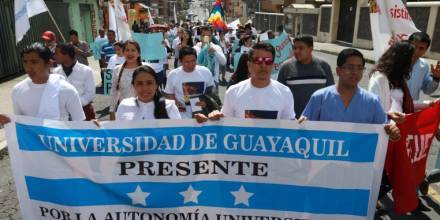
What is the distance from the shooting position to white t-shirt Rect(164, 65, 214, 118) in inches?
178

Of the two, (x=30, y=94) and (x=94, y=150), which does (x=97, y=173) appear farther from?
(x=30, y=94)

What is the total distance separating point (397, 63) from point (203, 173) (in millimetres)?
1881

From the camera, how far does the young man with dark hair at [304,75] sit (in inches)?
157

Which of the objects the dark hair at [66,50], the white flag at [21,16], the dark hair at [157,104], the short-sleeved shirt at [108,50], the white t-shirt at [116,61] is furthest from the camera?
the short-sleeved shirt at [108,50]

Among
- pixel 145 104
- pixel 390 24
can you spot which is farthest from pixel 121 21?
pixel 390 24

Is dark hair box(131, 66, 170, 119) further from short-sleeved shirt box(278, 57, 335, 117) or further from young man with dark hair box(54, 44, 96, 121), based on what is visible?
young man with dark hair box(54, 44, 96, 121)

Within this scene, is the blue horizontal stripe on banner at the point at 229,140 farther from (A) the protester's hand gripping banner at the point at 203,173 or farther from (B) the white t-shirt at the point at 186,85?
(B) the white t-shirt at the point at 186,85

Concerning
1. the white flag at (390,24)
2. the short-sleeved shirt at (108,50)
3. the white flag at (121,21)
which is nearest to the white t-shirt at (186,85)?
the white flag at (390,24)

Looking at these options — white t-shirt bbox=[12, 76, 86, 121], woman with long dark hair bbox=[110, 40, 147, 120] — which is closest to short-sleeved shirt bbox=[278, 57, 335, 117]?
woman with long dark hair bbox=[110, 40, 147, 120]

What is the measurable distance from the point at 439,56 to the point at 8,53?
18008 mm

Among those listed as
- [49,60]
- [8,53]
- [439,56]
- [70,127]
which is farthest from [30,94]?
[439,56]

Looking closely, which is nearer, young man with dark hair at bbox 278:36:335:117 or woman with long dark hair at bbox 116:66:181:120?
woman with long dark hair at bbox 116:66:181:120

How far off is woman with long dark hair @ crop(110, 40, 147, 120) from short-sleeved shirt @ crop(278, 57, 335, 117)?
1.75 meters

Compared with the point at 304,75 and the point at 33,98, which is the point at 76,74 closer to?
the point at 33,98
